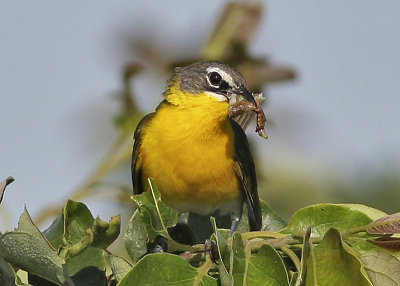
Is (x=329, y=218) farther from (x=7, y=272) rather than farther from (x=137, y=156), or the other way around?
(x=137, y=156)

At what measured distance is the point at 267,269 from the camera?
2637 mm

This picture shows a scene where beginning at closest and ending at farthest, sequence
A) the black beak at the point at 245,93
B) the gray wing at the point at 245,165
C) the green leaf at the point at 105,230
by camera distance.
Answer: the green leaf at the point at 105,230
the black beak at the point at 245,93
the gray wing at the point at 245,165

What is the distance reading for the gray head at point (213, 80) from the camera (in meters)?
4.88

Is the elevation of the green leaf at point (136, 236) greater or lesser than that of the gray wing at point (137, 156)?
greater

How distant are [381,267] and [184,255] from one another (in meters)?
0.67

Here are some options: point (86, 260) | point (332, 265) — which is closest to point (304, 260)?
point (332, 265)

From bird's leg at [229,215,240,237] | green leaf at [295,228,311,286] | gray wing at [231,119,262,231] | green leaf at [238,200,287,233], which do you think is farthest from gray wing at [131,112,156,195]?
green leaf at [295,228,311,286]

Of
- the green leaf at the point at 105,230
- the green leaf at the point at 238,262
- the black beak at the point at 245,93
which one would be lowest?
the black beak at the point at 245,93

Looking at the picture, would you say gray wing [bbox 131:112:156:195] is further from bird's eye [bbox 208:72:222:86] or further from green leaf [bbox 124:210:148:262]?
green leaf [bbox 124:210:148:262]

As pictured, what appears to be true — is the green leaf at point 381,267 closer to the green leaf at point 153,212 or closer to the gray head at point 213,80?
the green leaf at point 153,212

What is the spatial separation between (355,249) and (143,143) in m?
2.62

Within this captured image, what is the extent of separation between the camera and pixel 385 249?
9.39ft

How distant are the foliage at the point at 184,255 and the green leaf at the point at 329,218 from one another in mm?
123

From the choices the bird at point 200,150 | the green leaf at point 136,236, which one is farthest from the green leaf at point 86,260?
the bird at point 200,150
